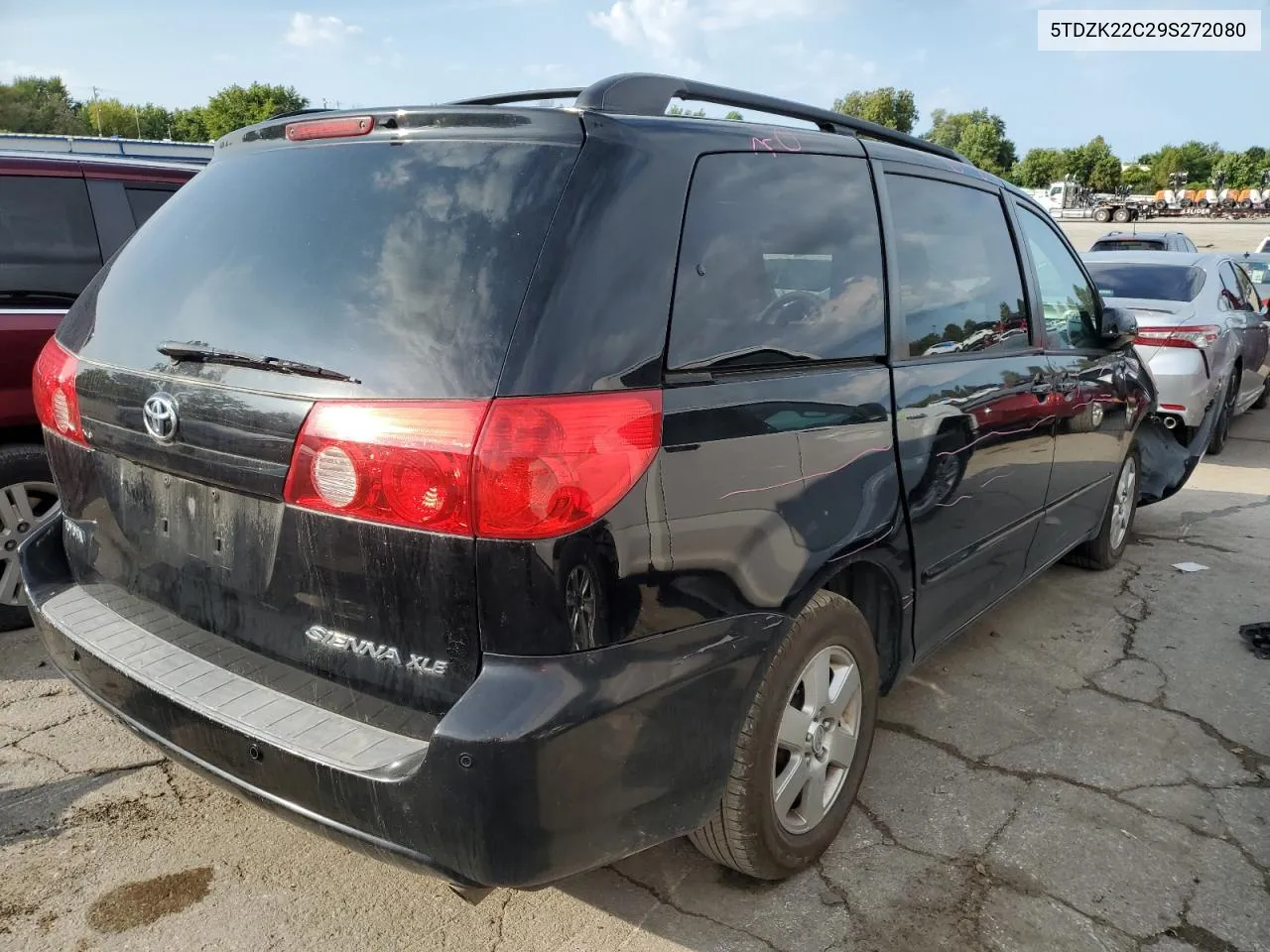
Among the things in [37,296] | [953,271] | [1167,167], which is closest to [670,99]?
[953,271]

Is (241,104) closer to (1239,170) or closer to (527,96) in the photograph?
(527,96)

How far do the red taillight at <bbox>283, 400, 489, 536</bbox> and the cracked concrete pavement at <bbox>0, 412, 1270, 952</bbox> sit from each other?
3.73 feet

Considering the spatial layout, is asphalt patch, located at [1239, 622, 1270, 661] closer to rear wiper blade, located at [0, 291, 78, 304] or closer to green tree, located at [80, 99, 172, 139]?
rear wiper blade, located at [0, 291, 78, 304]

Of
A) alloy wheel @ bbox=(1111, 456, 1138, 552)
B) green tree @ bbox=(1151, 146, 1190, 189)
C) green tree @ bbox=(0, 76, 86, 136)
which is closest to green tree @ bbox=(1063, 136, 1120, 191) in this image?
green tree @ bbox=(1151, 146, 1190, 189)

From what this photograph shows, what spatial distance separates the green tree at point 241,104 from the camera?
227ft

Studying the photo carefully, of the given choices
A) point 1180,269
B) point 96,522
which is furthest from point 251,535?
point 1180,269

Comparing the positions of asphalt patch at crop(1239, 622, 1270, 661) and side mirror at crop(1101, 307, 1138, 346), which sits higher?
side mirror at crop(1101, 307, 1138, 346)

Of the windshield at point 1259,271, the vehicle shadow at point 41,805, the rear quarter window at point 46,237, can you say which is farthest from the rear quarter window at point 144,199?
the windshield at point 1259,271

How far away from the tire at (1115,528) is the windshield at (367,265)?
→ 3.96m

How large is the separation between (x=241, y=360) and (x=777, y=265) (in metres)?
1.23

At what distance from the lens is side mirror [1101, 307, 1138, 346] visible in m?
4.35

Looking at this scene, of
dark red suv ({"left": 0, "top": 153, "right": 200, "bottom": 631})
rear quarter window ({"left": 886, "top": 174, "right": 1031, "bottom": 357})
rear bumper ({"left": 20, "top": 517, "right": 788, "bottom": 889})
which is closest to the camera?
rear bumper ({"left": 20, "top": 517, "right": 788, "bottom": 889})

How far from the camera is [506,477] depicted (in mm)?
1713

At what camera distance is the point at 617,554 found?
1787mm
